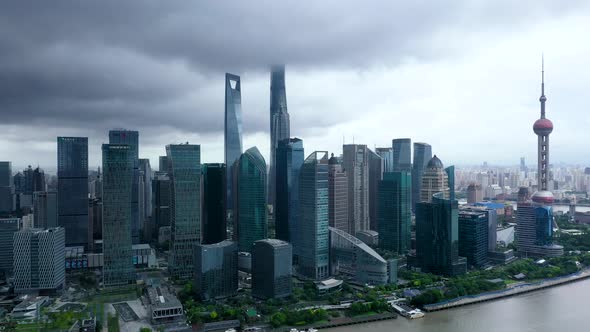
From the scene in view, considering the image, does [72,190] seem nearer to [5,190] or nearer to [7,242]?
[7,242]

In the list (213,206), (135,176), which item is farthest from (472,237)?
(135,176)

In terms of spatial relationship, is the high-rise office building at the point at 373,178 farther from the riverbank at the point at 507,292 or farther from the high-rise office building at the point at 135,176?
the high-rise office building at the point at 135,176

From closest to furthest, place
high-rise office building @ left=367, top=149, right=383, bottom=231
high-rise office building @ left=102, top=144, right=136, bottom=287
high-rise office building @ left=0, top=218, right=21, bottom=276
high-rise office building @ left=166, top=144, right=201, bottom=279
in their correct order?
high-rise office building @ left=102, top=144, right=136, bottom=287 < high-rise office building @ left=0, top=218, right=21, bottom=276 < high-rise office building @ left=166, top=144, right=201, bottom=279 < high-rise office building @ left=367, top=149, right=383, bottom=231

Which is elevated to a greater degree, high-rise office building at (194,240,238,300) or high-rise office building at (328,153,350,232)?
high-rise office building at (328,153,350,232)

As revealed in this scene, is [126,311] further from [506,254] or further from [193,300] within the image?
[506,254]

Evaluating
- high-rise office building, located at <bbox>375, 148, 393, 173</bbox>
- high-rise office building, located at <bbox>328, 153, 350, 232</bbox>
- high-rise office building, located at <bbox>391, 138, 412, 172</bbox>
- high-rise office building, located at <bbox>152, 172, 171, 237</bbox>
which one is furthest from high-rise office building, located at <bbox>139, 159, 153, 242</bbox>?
high-rise office building, located at <bbox>391, 138, 412, 172</bbox>

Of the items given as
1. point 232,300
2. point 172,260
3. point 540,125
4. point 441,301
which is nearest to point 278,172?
point 172,260

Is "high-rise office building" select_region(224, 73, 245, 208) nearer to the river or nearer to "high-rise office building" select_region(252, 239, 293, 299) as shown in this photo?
"high-rise office building" select_region(252, 239, 293, 299)
